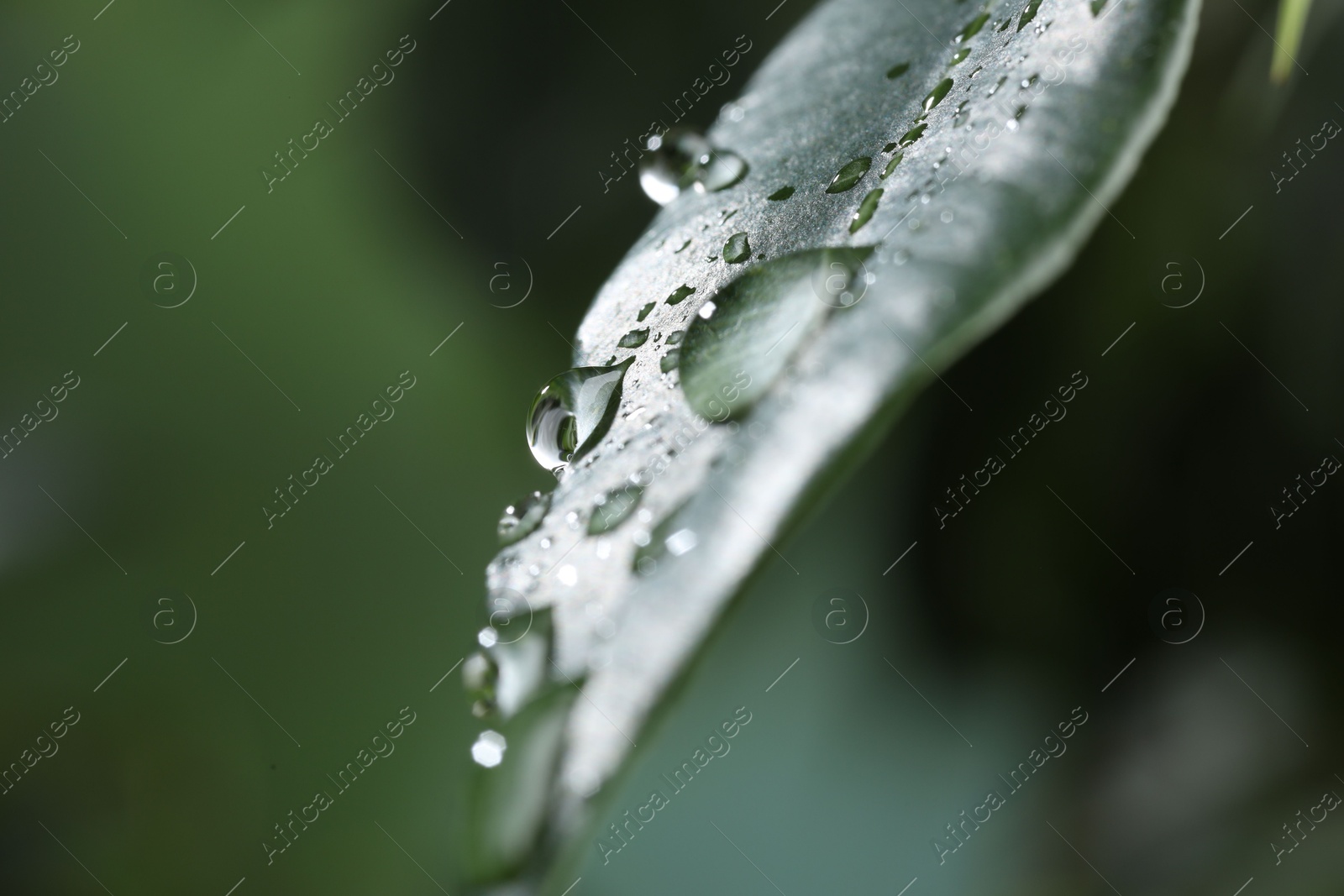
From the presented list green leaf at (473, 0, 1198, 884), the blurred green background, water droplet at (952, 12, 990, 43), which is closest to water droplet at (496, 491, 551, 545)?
green leaf at (473, 0, 1198, 884)

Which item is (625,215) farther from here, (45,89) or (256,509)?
(45,89)

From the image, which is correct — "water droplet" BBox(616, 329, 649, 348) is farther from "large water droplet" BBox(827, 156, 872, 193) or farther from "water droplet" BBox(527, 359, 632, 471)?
"large water droplet" BBox(827, 156, 872, 193)

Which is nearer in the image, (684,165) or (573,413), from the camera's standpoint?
(573,413)

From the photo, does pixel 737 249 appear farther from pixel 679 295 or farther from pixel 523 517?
pixel 523 517

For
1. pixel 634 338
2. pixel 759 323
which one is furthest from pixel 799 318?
Result: pixel 634 338

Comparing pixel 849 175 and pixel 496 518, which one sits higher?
pixel 849 175

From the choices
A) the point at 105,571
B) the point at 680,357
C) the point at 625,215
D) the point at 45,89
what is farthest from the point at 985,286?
the point at 45,89
